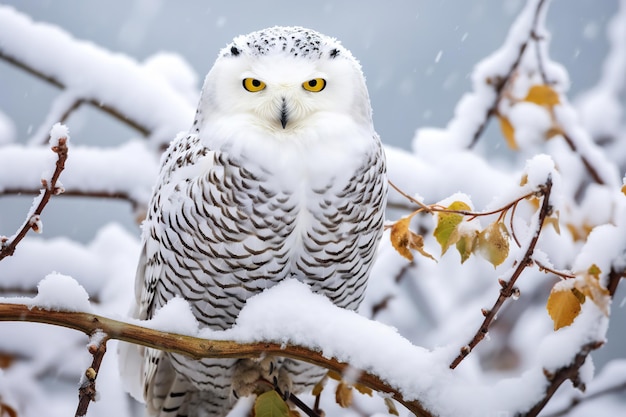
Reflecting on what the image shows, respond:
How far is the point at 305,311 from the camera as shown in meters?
1.10

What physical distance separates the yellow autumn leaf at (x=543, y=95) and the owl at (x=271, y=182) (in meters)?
0.64

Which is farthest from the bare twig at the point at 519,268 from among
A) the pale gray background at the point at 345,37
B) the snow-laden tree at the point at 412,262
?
the pale gray background at the point at 345,37

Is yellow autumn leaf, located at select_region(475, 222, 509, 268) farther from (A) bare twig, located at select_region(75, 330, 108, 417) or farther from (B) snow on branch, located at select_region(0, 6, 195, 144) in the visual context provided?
(B) snow on branch, located at select_region(0, 6, 195, 144)

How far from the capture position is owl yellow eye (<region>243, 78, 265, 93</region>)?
1.24 metres

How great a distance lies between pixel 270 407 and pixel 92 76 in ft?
3.97

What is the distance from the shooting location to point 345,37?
1281 cm

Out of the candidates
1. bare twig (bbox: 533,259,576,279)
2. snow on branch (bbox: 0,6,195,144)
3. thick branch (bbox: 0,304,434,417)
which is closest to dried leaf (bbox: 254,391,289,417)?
thick branch (bbox: 0,304,434,417)

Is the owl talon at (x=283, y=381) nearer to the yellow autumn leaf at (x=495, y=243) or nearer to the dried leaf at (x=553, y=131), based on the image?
the yellow autumn leaf at (x=495, y=243)

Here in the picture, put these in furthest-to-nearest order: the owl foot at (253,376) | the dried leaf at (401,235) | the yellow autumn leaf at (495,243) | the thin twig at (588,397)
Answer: the thin twig at (588,397)
the owl foot at (253,376)
the dried leaf at (401,235)
the yellow autumn leaf at (495,243)

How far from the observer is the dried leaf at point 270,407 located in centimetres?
107

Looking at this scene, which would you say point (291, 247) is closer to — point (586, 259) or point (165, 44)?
point (586, 259)

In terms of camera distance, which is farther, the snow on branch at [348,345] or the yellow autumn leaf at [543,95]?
the yellow autumn leaf at [543,95]

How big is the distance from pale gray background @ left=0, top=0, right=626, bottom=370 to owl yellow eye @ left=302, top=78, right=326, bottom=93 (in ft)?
14.9

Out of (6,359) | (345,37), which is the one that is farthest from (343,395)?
(345,37)
